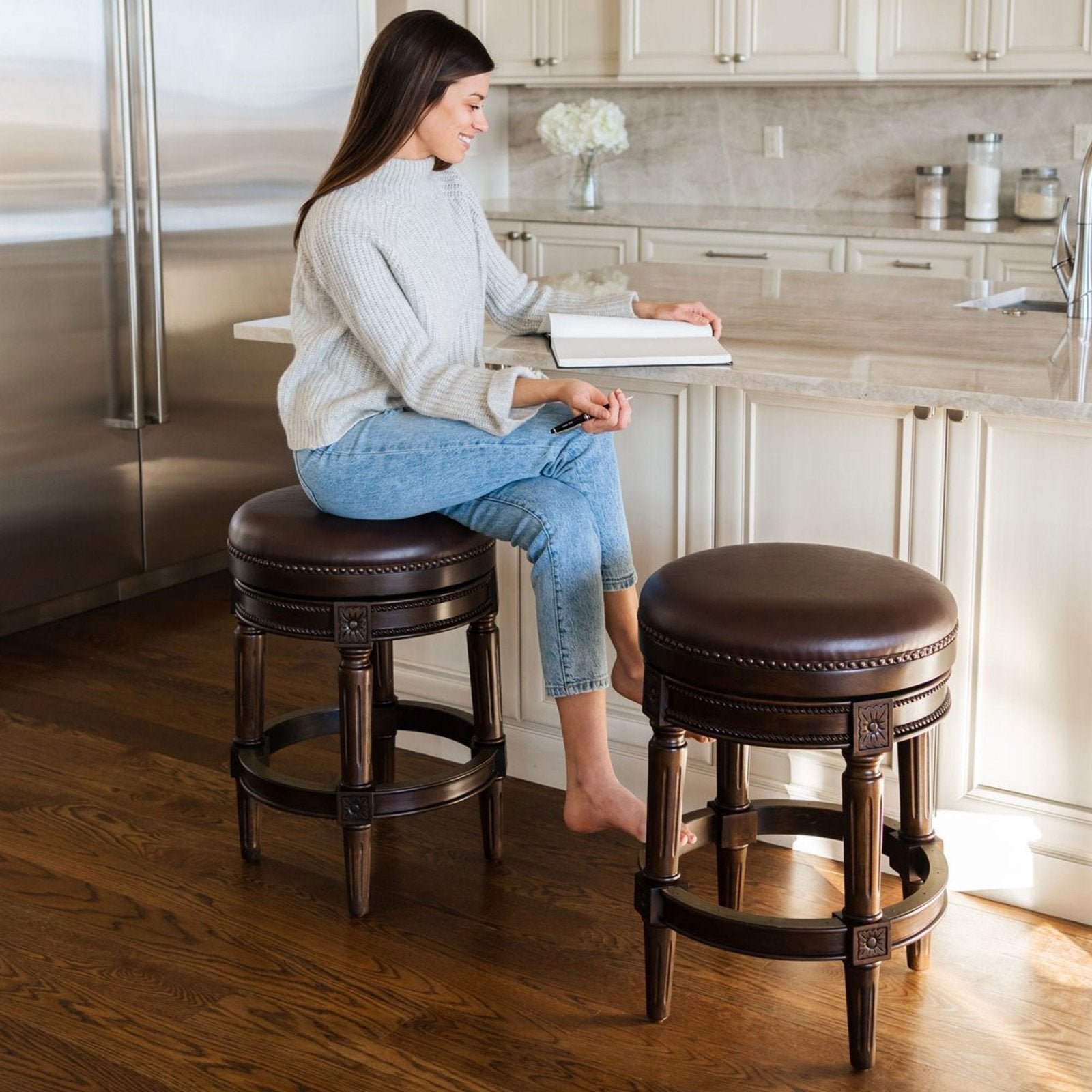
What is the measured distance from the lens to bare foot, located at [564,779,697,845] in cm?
213

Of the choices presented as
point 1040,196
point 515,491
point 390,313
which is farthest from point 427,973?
point 1040,196

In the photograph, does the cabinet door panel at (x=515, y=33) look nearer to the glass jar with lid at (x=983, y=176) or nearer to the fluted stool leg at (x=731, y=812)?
the glass jar with lid at (x=983, y=176)

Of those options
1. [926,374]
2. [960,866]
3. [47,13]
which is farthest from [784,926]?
[47,13]

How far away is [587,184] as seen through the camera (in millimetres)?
5121

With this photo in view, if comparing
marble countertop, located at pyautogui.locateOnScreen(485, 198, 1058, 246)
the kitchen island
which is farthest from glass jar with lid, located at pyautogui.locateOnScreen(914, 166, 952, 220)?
the kitchen island

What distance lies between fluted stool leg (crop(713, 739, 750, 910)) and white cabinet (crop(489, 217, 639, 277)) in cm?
300

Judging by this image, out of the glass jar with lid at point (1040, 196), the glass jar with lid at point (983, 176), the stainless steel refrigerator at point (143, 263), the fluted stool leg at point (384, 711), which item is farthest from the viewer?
the glass jar with lid at point (983, 176)

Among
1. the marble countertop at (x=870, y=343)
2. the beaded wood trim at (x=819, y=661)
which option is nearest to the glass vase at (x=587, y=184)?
the marble countertop at (x=870, y=343)

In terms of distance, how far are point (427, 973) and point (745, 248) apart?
10.3 ft

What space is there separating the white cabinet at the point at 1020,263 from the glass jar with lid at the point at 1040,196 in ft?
0.78

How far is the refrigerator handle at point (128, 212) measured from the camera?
356cm

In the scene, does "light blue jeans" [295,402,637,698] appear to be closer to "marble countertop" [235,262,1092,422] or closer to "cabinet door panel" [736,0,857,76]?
"marble countertop" [235,262,1092,422]

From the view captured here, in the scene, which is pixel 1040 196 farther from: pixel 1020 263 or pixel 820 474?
pixel 820 474

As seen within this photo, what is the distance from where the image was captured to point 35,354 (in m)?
3.55
